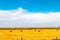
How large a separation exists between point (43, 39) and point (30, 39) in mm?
2722

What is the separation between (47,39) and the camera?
47.3m

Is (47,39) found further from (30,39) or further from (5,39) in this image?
(5,39)

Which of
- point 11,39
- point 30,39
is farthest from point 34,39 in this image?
point 11,39

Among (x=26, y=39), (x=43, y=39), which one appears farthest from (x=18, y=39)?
(x=43, y=39)

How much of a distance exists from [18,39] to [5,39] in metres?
2.86

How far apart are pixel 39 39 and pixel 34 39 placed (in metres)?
1.10

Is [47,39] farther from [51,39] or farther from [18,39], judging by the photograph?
[18,39]

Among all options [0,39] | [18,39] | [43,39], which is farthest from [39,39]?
[0,39]

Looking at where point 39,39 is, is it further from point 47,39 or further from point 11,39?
point 11,39

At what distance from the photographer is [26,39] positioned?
1829 inches

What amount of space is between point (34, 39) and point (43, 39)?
6.82 feet

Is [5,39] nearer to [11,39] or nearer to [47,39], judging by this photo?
[11,39]

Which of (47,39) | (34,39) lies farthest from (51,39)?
(34,39)

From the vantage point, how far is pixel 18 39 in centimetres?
4644
